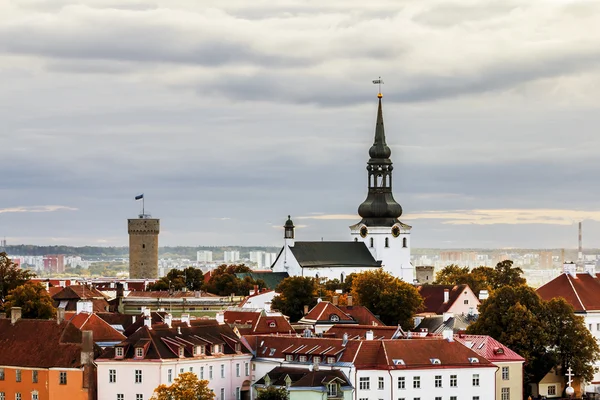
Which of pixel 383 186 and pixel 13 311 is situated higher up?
pixel 383 186

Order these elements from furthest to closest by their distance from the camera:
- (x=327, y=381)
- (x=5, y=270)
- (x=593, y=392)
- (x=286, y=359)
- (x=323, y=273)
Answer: (x=323, y=273)
(x=5, y=270)
(x=593, y=392)
(x=286, y=359)
(x=327, y=381)

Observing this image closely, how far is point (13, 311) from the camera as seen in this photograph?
99.4 m

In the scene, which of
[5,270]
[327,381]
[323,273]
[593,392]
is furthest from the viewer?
[323,273]

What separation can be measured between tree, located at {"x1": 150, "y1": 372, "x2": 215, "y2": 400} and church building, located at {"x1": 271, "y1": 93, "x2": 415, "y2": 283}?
100227 mm

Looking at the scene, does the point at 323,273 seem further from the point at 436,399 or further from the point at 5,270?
the point at 436,399

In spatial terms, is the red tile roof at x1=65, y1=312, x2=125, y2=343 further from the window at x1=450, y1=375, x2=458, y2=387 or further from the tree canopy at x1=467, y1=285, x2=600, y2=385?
the tree canopy at x1=467, y1=285, x2=600, y2=385

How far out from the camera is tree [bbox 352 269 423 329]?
13238 centimetres

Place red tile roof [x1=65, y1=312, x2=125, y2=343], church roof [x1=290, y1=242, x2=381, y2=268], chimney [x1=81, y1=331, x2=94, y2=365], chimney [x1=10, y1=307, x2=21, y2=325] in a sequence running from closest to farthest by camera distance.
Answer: chimney [x1=81, y1=331, x2=94, y2=365], chimney [x1=10, y1=307, x2=21, y2=325], red tile roof [x1=65, y1=312, x2=125, y2=343], church roof [x1=290, y1=242, x2=381, y2=268]

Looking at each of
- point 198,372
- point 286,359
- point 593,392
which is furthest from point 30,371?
point 593,392

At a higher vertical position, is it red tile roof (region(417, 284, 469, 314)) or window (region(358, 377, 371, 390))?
red tile roof (region(417, 284, 469, 314))

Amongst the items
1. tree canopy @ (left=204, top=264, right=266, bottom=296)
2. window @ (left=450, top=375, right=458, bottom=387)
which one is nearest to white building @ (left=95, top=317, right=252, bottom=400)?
window @ (left=450, top=375, right=458, bottom=387)

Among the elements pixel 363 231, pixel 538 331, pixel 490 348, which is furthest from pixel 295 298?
pixel 363 231

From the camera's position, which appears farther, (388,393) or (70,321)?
(70,321)

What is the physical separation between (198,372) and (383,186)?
105622mm
